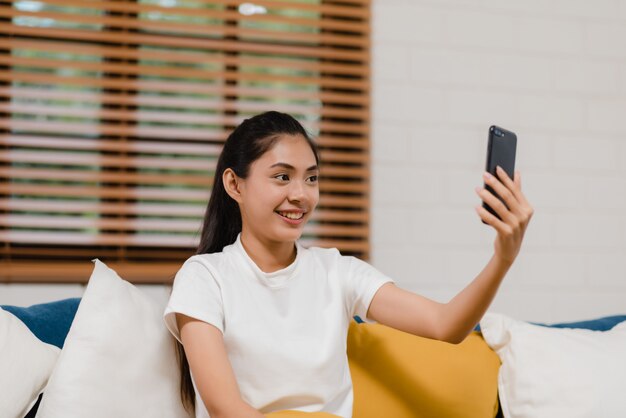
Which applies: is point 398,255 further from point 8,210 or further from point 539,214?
point 8,210

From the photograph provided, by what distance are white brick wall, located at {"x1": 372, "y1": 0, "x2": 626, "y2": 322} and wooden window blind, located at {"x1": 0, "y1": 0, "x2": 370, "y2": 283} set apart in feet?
0.41

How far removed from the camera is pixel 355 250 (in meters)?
2.44

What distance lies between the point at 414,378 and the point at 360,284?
0.32m

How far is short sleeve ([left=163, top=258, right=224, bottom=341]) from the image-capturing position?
4.74 ft

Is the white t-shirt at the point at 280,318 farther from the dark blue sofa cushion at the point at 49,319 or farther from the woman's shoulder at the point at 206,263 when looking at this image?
the dark blue sofa cushion at the point at 49,319

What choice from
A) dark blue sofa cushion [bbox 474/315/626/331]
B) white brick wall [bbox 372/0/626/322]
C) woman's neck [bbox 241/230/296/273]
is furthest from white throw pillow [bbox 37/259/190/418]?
dark blue sofa cushion [bbox 474/315/626/331]

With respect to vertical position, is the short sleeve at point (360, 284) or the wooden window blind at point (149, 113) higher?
the wooden window blind at point (149, 113)

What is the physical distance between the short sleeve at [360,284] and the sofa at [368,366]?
0.62ft

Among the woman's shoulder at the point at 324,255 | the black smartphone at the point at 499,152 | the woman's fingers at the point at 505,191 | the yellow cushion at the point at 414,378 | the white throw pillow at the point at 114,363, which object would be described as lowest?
the yellow cushion at the point at 414,378

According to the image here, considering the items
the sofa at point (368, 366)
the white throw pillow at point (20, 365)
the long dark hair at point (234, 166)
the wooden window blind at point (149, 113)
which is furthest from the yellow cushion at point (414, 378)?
the white throw pillow at point (20, 365)

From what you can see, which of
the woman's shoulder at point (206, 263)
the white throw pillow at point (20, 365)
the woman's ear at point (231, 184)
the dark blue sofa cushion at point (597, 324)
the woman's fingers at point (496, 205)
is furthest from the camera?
the dark blue sofa cushion at point (597, 324)

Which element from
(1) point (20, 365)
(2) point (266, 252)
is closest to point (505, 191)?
(2) point (266, 252)

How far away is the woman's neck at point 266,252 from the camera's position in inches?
64.9

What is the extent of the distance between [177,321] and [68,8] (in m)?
1.33
